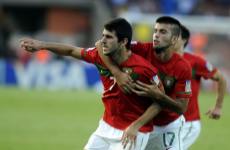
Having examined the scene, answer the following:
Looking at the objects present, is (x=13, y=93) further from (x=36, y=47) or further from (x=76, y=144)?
(x=36, y=47)

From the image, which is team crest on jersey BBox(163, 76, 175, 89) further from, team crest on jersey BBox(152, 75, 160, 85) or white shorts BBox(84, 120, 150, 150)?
white shorts BBox(84, 120, 150, 150)

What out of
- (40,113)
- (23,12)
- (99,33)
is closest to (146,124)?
(40,113)

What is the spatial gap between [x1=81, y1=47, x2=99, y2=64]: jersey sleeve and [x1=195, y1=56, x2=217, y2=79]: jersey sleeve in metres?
2.67

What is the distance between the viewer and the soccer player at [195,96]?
37.2ft

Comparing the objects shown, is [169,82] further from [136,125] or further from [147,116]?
[136,125]

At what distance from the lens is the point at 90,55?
9.45m

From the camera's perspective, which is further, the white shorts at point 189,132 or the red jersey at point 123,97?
the white shorts at point 189,132

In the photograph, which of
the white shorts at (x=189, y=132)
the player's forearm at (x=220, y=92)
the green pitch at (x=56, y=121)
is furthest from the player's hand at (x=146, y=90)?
the green pitch at (x=56, y=121)

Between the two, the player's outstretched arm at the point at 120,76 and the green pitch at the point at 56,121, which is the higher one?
the player's outstretched arm at the point at 120,76

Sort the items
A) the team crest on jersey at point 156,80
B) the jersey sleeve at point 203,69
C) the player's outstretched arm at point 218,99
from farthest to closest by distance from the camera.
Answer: the jersey sleeve at point 203,69
the player's outstretched arm at point 218,99
the team crest on jersey at point 156,80

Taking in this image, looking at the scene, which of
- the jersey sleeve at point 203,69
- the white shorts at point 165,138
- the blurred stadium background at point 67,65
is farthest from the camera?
the blurred stadium background at point 67,65

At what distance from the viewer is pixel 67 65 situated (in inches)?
1093

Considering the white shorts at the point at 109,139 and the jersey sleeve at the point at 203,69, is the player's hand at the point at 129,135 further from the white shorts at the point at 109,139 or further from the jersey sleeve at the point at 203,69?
the jersey sleeve at the point at 203,69

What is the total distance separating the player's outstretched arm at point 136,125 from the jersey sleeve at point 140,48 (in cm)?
73
